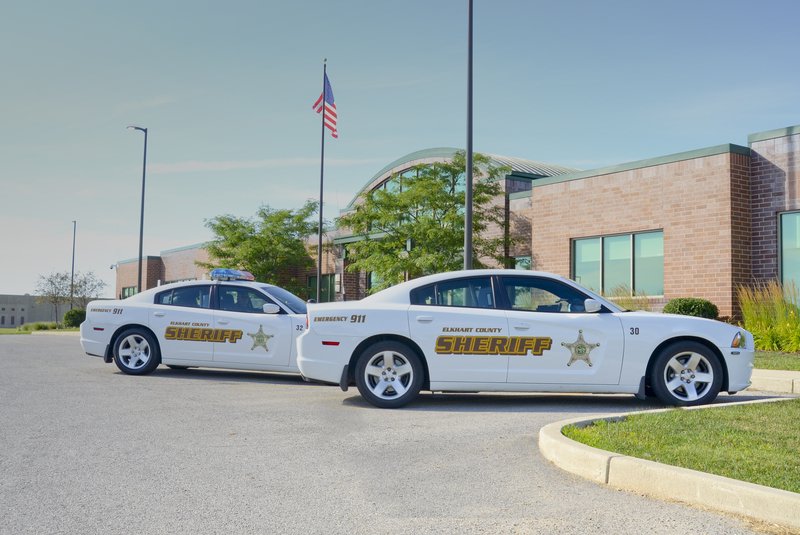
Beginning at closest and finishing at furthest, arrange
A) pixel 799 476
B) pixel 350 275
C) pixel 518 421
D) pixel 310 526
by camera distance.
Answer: pixel 310 526, pixel 799 476, pixel 518 421, pixel 350 275

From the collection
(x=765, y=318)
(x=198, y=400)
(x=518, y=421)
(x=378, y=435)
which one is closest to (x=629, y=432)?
(x=518, y=421)

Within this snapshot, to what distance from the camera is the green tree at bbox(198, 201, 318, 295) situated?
33844mm

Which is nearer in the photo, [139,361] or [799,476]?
[799,476]

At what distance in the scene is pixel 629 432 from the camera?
257 inches

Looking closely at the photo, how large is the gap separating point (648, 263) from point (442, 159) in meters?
10.1

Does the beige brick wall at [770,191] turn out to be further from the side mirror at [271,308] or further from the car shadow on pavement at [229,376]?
the side mirror at [271,308]

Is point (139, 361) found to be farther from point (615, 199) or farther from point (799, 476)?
point (615, 199)

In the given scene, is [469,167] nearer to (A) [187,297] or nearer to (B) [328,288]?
(A) [187,297]

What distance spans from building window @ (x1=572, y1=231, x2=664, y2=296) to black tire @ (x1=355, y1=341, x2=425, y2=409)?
11.2m

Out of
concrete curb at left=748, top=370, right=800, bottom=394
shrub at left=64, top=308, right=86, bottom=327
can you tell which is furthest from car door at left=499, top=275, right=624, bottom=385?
shrub at left=64, top=308, right=86, bottom=327

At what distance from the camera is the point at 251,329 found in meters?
11.9

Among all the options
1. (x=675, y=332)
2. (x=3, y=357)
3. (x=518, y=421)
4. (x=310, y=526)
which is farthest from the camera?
(x=3, y=357)

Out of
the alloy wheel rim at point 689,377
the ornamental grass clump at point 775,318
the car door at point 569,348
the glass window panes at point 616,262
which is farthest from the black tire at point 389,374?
the glass window panes at point 616,262

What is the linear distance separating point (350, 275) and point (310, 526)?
29925 mm
